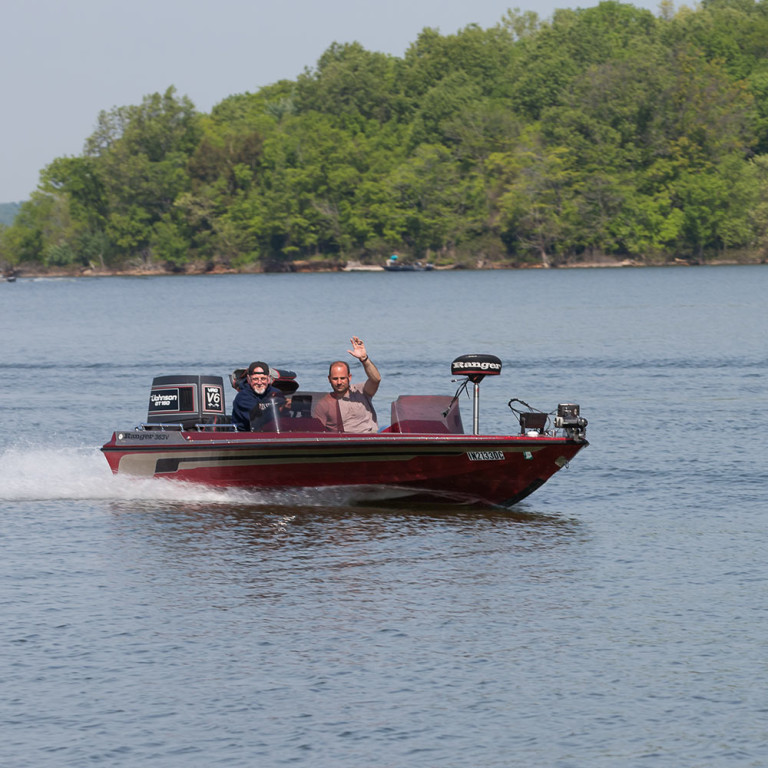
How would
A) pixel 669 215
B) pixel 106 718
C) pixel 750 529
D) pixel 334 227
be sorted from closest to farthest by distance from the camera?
pixel 106 718 < pixel 750 529 < pixel 669 215 < pixel 334 227

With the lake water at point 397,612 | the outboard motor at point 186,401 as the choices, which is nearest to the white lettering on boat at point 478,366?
the lake water at point 397,612

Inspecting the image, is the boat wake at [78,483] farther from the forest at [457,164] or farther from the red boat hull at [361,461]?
the forest at [457,164]

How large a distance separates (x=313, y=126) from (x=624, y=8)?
2148 inches

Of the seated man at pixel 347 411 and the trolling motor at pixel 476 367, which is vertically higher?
the trolling motor at pixel 476 367

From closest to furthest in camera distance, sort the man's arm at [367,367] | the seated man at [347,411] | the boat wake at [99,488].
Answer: the man's arm at [367,367], the seated man at [347,411], the boat wake at [99,488]

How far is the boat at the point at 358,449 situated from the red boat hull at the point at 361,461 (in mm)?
13

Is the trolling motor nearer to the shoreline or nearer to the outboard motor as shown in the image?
the outboard motor

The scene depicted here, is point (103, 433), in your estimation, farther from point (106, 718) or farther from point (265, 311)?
point (265, 311)

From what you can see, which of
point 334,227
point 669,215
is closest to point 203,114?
point 334,227

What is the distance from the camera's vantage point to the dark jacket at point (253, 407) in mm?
17625

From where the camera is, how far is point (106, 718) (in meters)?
10.2

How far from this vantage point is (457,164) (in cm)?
13650

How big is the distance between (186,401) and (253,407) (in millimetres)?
1210

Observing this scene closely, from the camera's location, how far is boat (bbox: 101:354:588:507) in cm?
1673
